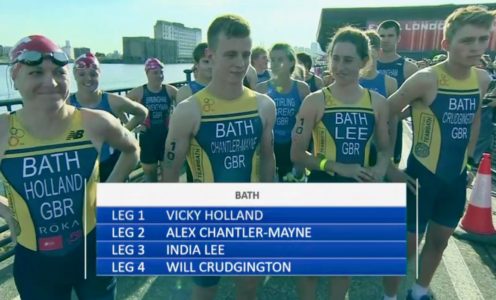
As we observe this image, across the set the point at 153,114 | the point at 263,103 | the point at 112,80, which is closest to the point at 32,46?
the point at 263,103

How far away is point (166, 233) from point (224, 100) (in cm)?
97

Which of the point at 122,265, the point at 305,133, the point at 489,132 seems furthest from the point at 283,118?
the point at 489,132

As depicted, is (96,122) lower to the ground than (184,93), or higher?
higher

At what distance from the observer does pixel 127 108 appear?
14.7 ft

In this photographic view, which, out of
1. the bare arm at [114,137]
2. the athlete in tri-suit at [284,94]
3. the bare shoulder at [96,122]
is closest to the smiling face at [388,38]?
the athlete in tri-suit at [284,94]

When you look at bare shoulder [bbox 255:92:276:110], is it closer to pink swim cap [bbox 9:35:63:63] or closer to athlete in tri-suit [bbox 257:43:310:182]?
pink swim cap [bbox 9:35:63:63]

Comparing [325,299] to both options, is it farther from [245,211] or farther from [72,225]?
[72,225]

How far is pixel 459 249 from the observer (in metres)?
4.40

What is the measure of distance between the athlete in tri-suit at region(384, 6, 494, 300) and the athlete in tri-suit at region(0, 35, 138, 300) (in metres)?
2.47

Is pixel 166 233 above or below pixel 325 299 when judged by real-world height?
above
